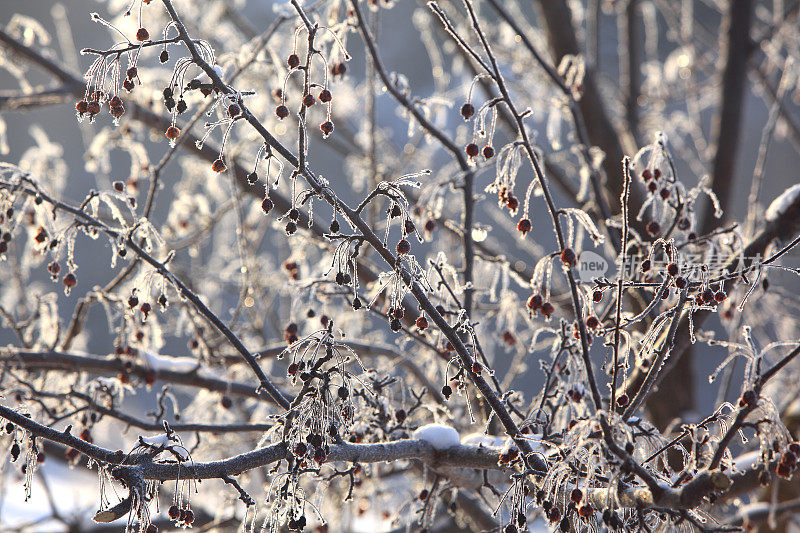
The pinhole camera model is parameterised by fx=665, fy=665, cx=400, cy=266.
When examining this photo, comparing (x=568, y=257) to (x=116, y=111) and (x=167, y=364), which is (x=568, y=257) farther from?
(x=167, y=364)

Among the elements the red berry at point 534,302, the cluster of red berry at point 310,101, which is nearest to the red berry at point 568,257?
the red berry at point 534,302

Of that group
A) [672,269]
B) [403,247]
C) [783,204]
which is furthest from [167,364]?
[783,204]

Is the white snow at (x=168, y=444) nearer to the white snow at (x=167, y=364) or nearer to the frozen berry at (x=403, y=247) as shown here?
the frozen berry at (x=403, y=247)

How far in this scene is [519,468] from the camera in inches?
73.2

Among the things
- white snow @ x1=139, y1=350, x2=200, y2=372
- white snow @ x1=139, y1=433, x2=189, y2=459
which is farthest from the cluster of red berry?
white snow @ x1=139, y1=350, x2=200, y2=372

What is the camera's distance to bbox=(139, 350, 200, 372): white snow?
9.16 ft

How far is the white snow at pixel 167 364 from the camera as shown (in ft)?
9.16

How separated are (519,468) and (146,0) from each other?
1544 mm

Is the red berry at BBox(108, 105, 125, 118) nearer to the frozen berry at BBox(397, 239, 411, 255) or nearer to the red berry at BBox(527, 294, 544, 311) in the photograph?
the frozen berry at BBox(397, 239, 411, 255)

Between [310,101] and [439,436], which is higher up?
[310,101]

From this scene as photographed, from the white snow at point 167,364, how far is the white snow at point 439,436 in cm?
115

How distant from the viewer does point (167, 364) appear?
113 inches

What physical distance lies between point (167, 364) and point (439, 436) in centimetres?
137

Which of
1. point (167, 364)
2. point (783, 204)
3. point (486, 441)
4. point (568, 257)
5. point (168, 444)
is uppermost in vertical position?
point (167, 364)
